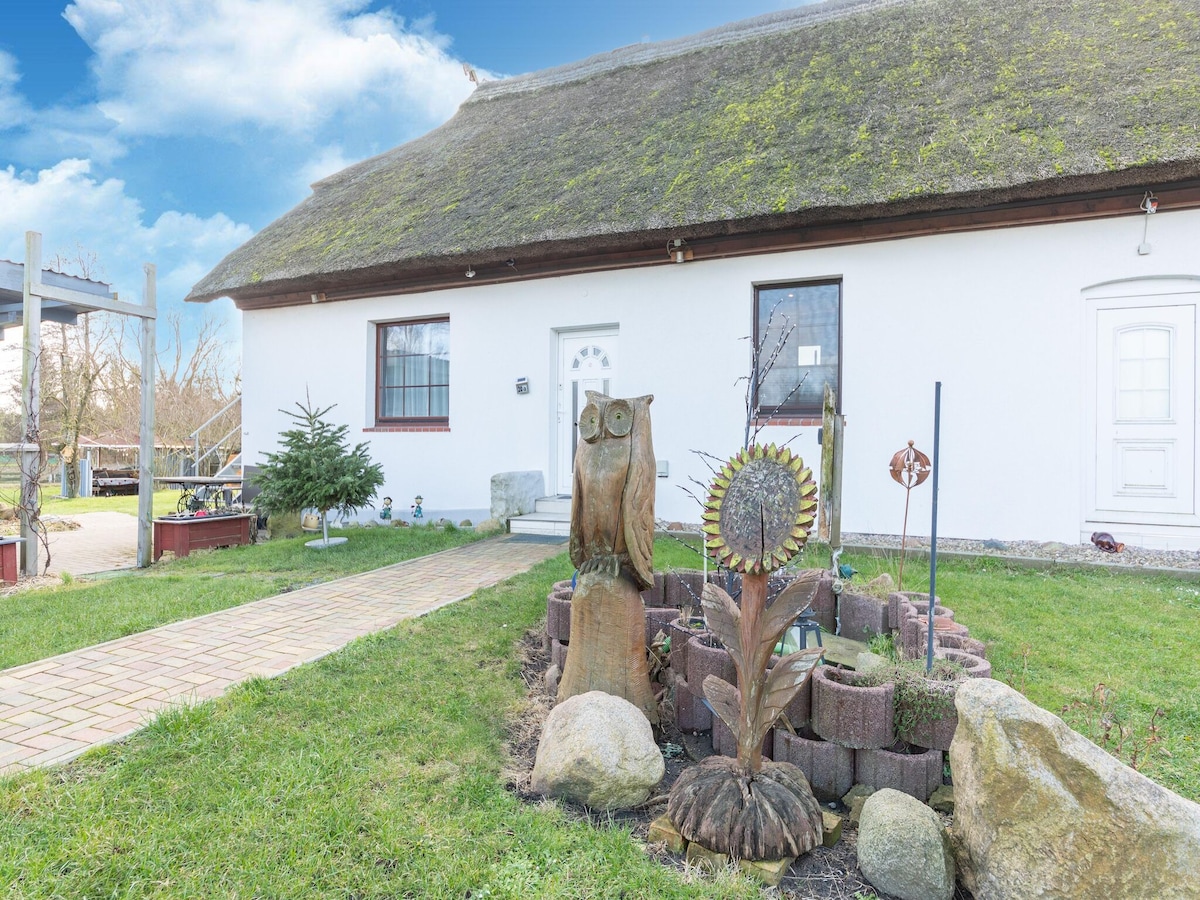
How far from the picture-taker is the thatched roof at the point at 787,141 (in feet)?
19.0

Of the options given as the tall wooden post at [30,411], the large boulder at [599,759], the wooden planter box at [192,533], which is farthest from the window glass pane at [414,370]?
the large boulder at [599,759]

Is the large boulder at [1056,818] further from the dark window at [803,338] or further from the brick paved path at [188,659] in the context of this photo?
the dark window at [803,338]

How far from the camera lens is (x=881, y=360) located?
666 centimetres

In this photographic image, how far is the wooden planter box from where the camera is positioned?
7.22 metres

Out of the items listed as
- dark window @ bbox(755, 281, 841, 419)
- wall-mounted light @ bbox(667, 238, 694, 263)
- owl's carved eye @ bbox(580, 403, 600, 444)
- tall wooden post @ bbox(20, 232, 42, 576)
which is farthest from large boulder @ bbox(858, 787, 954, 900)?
tall wooden post @ bbox(20, 232, 42, 576)

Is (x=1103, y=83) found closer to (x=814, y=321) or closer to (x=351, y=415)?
(x=814, y=321)

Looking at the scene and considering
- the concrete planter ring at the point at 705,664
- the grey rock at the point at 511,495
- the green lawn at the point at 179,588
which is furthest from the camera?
the grey rock at the point at 511,495

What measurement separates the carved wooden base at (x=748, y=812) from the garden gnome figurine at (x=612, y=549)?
2.19 feet

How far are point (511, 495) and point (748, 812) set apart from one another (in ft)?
19.4

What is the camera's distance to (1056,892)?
5.68 feet

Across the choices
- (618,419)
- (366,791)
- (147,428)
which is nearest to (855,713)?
(618,419)

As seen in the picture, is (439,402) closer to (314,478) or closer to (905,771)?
(314,478)

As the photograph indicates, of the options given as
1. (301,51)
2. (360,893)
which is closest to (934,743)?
(360,893)

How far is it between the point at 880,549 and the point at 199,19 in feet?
45.1
